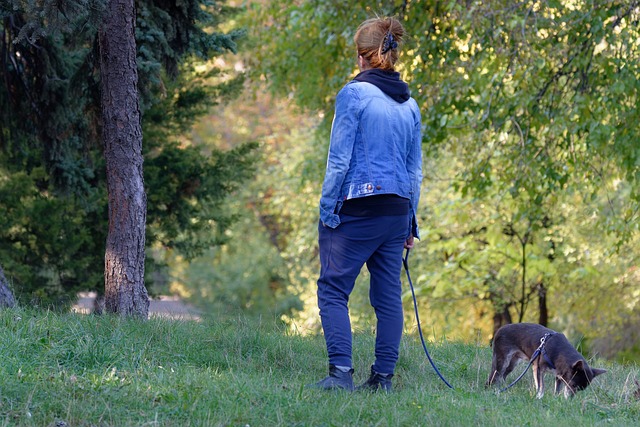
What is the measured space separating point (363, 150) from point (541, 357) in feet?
6.94

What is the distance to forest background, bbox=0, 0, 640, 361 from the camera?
8.02 meters

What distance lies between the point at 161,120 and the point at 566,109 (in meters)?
5.65

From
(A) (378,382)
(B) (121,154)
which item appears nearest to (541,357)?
(A) (378,382)

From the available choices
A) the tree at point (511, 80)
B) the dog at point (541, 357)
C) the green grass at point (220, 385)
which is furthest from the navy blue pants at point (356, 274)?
the tree at point (511, 80)

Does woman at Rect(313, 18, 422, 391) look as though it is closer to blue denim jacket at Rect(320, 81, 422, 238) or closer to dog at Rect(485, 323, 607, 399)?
blue denim jacket at Rect(320, 81, 422, 238)

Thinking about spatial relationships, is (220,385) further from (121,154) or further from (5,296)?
(5,296)

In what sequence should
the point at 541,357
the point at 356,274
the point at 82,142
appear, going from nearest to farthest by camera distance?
the point at 356,274, the point at 541,357, the point at 82,142

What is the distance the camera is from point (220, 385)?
461 cm

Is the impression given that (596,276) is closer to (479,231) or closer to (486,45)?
(479,231)

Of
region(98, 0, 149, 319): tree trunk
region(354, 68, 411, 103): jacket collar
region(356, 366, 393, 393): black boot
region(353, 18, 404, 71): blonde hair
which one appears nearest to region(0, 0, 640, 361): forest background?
region(98, 0, 149, 319): tree trunk

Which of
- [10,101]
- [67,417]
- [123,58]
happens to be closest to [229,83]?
[10,101]

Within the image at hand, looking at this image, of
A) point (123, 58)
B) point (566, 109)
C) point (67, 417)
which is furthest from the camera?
point (566, 109)

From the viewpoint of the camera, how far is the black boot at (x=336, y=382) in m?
4.77

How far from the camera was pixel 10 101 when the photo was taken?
8.15 meters
